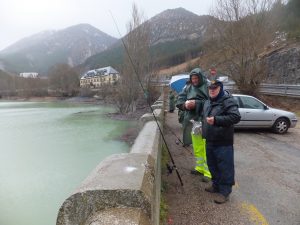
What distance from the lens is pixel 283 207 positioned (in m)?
4.30

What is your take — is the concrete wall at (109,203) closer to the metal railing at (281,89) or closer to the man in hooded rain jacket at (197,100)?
the man in hooded rain jacket at (197,100)

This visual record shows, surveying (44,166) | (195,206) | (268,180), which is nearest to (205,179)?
(195,206)

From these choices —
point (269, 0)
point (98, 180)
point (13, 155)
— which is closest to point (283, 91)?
point (269, 0)

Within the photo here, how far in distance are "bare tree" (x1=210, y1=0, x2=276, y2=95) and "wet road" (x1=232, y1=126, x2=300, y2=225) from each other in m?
11.4

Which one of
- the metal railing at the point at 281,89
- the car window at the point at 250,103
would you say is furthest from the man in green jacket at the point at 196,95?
the metal railing at the point at 281,89

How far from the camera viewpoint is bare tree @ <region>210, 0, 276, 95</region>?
65.3ft

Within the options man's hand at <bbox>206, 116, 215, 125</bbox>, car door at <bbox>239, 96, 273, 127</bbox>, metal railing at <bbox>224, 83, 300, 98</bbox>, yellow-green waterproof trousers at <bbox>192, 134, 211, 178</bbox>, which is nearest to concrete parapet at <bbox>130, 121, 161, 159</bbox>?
yellow-green waterproof trousers at <bbox>192, 134, 211, 178</bbox>

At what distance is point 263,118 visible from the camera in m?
10.7

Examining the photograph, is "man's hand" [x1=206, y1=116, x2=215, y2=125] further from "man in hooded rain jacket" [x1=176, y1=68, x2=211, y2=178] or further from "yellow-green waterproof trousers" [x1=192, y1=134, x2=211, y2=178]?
"man in hooded rain jacket" [x1=176, y1=68, x2=211, y2=178]

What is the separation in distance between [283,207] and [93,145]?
12.8 meters

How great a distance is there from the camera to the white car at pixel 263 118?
10.6m

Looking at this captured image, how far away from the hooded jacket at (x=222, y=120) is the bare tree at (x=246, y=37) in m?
16.8

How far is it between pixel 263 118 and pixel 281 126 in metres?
0.77

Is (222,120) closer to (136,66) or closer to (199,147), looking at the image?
(199,147)
